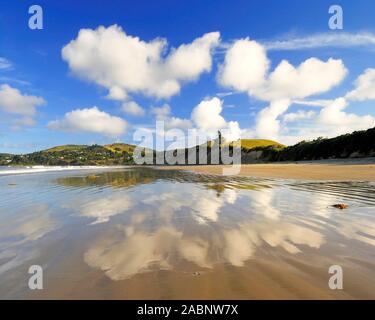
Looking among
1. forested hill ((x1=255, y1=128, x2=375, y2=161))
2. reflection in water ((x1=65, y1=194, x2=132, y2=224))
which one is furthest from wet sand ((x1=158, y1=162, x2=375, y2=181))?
forested hill ((x1=255, y1=128, x2=375, y2=161))

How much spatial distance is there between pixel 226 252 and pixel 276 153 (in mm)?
85240

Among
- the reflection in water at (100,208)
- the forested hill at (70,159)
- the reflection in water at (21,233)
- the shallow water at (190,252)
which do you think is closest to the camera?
A: the shallow water at (190,252)

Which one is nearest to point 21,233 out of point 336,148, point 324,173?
point 324,173

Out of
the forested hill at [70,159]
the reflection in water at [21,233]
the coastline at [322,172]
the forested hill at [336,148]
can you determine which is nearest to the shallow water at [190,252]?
the reflection in water at [21,233]

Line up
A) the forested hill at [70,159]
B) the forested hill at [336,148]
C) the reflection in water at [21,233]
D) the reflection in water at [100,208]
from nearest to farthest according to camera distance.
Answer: the reflection in water at [21,233], the reflection in water at [100,208], the forested hill at [336,148], the forested hill at [70,159]

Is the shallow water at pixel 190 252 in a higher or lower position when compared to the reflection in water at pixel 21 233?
higher

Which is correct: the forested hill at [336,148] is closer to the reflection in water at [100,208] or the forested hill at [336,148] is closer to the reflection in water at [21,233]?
the reflection in water at [100,208]

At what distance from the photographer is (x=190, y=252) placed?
4703 millimetres

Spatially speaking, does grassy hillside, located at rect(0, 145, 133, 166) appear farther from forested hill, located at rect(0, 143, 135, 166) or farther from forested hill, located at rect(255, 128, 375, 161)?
forested hill, located at rect(255, 128, 375, 161)

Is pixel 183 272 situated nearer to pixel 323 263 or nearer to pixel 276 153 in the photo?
pixel 323 263

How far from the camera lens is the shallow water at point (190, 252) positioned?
11.0 feet

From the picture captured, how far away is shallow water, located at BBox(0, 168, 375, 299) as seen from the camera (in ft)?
11.0
